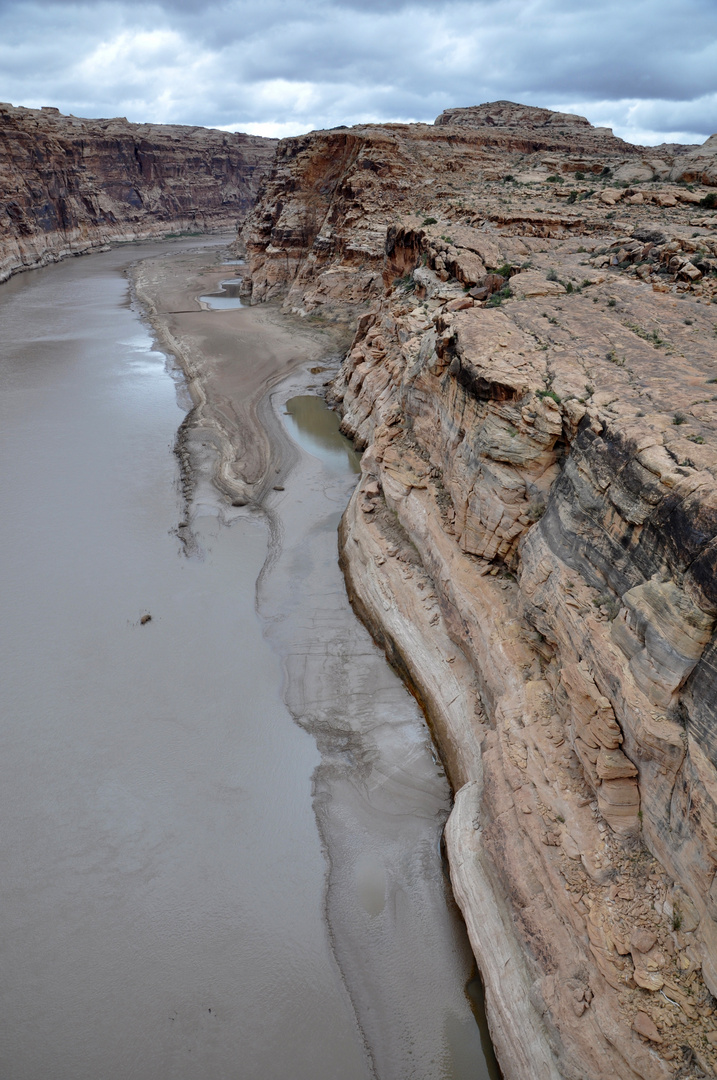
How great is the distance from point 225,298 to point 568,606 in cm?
3976

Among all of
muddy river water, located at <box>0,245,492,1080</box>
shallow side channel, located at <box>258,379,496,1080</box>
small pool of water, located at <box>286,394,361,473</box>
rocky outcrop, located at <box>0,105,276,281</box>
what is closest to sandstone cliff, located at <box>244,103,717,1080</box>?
shallow side channel, located at <box>258,379,496,1080</box>

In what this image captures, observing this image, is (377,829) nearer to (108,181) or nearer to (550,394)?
(550,394)

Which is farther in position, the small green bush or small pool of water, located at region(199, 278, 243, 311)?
small pool of water, located at region(199, 278, 243, 311)

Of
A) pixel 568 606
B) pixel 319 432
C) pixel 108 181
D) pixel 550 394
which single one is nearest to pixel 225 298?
pixel 319 432

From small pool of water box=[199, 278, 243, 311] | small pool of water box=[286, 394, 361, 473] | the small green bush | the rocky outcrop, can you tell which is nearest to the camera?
the small green bush

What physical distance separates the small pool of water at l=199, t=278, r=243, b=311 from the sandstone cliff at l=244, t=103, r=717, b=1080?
23653 mm

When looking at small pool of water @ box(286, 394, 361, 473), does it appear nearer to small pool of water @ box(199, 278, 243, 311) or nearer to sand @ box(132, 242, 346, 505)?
sand @ box(132, 242, 346, 505)

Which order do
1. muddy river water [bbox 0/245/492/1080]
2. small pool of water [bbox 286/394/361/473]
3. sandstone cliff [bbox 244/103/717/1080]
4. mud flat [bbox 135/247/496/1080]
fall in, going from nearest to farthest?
1. sandstone cliff [bbox 244/103/717/1080]
2. muddy river water [bbox 0/245/492/1080]
3. mud flat [bbox 135/247/496/1080]
4. small pool of water [bbox 286/394/361/473]

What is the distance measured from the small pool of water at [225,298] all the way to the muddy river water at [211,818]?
26.8 meters

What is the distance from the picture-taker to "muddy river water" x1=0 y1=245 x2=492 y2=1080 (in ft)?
22.1

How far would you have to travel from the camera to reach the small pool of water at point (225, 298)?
39.0 meters

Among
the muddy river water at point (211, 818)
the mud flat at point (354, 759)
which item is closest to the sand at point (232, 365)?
the mud flat at point (354, 759)

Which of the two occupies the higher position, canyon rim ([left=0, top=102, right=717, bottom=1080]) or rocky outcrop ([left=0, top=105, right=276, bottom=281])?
rocky outcrop ([left=0, top=105, right=276, bottom=281])

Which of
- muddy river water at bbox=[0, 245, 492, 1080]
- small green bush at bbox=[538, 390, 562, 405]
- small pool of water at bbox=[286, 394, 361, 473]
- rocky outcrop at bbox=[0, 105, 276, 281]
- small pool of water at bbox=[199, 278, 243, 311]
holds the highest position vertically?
rocky outcrop at bbox=[0, 105, 276, 281]
